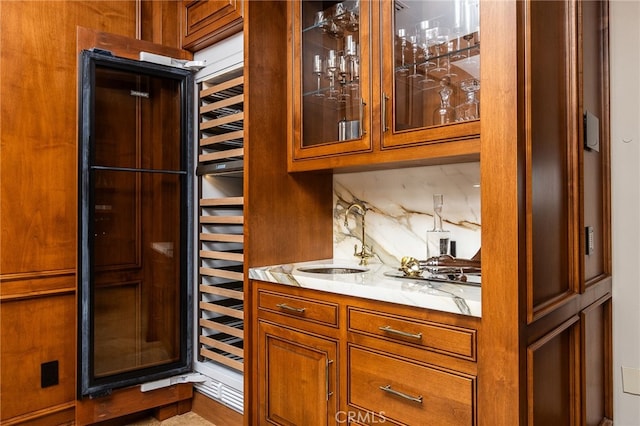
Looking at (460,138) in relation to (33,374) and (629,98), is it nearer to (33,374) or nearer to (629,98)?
(629,98)

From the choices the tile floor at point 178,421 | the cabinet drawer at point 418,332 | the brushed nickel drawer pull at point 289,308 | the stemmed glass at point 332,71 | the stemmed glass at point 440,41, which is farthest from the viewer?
the tile floor at point 178,421

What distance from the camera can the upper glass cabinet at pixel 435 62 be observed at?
5.29 feet

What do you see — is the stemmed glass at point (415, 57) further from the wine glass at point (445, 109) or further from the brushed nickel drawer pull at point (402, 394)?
the brushed nickel drawer pull at point (402, 394)

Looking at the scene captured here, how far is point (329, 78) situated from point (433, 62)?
0.54 m

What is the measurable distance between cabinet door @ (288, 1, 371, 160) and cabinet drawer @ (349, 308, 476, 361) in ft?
2.36

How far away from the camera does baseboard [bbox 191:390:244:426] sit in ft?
7.45

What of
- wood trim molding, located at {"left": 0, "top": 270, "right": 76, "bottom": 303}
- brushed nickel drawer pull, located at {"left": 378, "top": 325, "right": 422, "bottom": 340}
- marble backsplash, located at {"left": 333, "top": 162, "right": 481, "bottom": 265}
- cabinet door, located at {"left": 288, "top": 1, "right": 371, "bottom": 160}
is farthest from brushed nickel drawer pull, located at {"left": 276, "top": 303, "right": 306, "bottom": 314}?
wood trim molding, located at {"left": 0, "top": 270, "right": 76, "bottom": 303}

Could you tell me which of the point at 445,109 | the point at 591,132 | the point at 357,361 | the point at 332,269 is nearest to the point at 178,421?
the point at 332,269

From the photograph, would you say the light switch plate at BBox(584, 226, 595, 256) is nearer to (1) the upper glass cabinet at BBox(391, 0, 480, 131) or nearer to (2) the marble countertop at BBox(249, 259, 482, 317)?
(2) the marble countertop at BBox(249, 259, 482, 317)

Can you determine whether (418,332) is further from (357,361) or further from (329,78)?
(329,78)

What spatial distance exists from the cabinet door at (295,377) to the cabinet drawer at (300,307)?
0.24ft

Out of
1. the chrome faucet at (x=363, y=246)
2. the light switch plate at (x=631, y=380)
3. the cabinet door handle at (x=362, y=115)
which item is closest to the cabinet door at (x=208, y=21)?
the cabinet door handle at (x=362, y=115)

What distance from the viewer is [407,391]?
1462 millimetres

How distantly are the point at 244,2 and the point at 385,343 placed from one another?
169 centimetres
